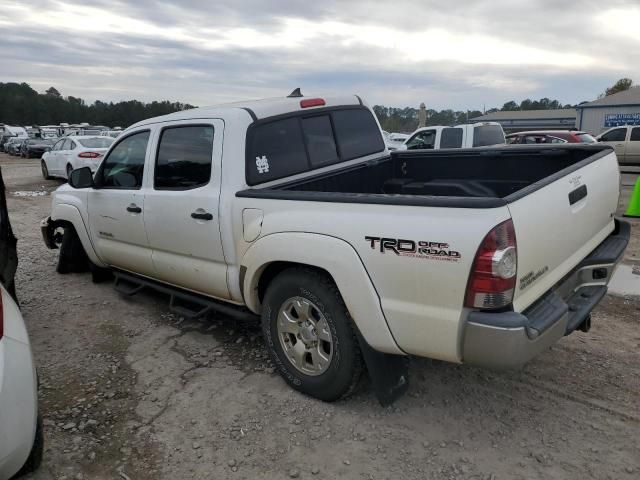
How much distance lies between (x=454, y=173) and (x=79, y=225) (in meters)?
3.87

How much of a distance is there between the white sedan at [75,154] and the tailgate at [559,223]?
45.8 ft

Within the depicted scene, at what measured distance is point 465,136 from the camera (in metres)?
12.4

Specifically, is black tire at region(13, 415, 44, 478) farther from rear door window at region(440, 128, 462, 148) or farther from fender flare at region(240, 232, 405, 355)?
rear door window at region(440, 128, 462, 148)

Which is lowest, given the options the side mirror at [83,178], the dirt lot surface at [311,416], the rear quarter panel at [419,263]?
the dirt lot surface at [311,416]

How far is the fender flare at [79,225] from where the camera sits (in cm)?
540

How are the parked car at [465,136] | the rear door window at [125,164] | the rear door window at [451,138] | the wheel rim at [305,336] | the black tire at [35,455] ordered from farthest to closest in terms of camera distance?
the rear door window at [451,138], the parked car at [465,136], the rear door window at [125,164], the wheel rim at [305,336], the black tire at [35,455]

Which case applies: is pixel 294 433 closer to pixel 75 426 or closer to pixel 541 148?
pixel 75 426

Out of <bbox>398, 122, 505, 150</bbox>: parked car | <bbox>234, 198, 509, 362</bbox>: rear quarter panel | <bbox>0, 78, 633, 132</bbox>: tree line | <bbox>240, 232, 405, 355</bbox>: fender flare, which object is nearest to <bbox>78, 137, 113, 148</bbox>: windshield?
<bbox>398, 122, 505, 150</bbox>: parked car

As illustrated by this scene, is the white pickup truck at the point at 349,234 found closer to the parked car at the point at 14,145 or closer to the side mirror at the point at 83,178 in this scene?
the side mirror at the point at 83,178

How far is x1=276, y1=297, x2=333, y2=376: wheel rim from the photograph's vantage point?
3215mm

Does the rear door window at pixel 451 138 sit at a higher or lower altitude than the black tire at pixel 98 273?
higher

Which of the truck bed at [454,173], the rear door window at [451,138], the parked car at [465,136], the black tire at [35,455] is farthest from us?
the rear door window at [451,138]

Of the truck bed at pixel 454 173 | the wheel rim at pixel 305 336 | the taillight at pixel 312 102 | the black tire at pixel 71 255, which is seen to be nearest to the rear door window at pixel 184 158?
the truck bed at pixel 454 173

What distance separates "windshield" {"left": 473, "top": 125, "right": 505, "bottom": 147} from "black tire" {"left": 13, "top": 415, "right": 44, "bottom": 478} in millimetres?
11303
